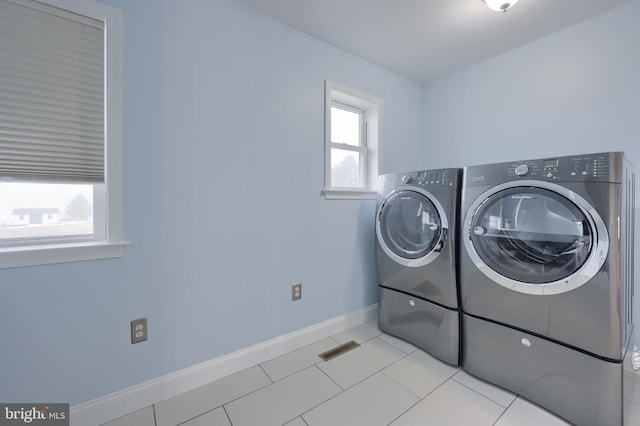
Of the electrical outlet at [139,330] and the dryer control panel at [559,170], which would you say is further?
the electrical outlet at [139,330]

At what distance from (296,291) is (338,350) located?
0.52 m

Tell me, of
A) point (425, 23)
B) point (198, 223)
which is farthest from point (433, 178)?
point (198, 223)

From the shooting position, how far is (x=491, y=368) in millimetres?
1490

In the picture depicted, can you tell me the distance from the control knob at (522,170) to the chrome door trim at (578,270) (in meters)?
0.04

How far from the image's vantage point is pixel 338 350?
188 centimetres

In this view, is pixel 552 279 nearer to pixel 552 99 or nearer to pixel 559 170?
pixel 559 170

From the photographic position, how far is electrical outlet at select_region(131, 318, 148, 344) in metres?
1.33

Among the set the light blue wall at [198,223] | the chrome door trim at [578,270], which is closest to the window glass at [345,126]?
the light blue wall at [198,223]

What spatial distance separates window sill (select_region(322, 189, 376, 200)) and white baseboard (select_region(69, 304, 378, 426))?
0.99 metres

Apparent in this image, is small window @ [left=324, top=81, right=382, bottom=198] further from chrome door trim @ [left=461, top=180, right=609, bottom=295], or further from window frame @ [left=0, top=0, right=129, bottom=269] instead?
window frame @ [left=0, top=0, right=129, bottom=269]

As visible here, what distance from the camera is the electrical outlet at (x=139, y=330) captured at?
1.33 m

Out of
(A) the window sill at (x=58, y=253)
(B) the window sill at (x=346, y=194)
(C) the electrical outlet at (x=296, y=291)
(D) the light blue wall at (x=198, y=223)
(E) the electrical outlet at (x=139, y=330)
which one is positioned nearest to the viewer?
(A) the window sill at (x=58, y=253)

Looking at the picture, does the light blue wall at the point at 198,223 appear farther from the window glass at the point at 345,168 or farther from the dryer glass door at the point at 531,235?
the dryer glass door at the point at 531,235

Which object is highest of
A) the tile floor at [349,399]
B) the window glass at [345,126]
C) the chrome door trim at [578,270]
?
the window glass at [345,126]
